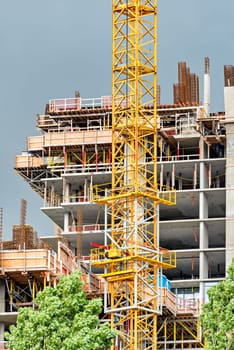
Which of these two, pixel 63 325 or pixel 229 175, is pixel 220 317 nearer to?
pixel 63 325

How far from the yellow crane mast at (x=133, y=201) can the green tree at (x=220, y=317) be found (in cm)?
1897

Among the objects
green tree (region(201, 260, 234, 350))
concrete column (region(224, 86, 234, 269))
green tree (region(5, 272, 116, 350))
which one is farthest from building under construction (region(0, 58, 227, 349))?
green tree (region(5, 272, 116, 350))

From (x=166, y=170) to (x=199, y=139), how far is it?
3.98 metres

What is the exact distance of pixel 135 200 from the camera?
13288 cm

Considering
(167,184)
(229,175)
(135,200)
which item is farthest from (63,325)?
(167,184)

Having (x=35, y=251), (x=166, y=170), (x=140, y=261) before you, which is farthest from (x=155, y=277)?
(x=166, y=170)

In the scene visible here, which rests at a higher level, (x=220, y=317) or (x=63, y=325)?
(x=220, y=317)

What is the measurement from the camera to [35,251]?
128750 mm

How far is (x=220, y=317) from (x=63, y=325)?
10353mm

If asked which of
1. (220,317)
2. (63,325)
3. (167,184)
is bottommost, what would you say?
(63,325)

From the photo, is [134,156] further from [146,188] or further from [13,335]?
[13,335]

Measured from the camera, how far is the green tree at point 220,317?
106 m

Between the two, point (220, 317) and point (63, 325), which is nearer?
point (63, 325)

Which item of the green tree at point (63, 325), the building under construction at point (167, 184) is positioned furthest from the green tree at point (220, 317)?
the building under construction at point (167, 184)
